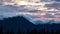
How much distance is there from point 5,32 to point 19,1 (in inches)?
21.4

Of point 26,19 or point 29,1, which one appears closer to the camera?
point 26,19

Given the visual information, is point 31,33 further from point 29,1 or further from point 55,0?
point 55,0

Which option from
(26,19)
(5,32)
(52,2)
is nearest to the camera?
(5,32)

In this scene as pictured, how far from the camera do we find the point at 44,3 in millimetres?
2078

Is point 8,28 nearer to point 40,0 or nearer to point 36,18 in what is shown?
point 36,18

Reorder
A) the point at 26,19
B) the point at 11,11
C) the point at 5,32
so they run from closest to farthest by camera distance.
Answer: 1. the point at 5,32
2. the point at 26,19
3. the point at 11,11

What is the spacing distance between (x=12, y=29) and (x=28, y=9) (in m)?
0.43

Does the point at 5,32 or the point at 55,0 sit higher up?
the point at 55,0

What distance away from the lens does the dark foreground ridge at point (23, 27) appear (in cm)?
172

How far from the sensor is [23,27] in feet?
5.74

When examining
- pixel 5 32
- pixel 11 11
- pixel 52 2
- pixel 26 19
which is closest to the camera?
pixel 5 32

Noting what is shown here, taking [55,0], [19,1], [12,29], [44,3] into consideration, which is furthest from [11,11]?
[55,0]

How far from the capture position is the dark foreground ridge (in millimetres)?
1716

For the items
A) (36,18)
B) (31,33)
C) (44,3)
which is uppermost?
(44,3)
